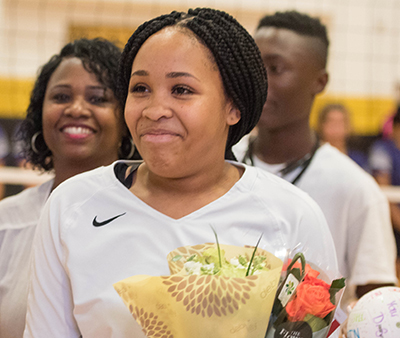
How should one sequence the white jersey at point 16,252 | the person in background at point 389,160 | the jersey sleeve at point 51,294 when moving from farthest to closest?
the person in background at point 389,160 → the white jersey at point 16,252 → the jersey sleeve at point 51,294

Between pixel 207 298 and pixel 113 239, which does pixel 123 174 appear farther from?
pixel 207 298

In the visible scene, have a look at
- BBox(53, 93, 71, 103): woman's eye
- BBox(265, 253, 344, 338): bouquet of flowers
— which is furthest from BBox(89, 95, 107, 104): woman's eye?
BBox(265, 253, 344, 338): bouquet of flowers

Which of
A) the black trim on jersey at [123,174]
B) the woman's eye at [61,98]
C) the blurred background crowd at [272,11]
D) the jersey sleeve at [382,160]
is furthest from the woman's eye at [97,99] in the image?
the blurred background crowd at [272,11]

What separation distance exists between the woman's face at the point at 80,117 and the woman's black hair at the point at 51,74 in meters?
0.05

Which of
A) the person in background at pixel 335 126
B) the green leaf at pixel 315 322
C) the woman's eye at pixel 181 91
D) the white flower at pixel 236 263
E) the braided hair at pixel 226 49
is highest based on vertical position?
the braided hair at pixel 226 49

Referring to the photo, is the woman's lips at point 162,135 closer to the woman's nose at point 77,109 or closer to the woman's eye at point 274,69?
the woman's nose at point 77,109

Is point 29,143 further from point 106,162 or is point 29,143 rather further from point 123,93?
point 123,93

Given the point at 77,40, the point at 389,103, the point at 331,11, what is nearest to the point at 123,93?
the point at 77,40

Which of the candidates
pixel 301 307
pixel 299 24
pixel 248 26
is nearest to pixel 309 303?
pixel 301 307

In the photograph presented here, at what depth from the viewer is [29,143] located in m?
2.33

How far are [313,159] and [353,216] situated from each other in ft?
1.17

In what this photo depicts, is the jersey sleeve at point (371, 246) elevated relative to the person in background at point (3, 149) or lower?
elevated

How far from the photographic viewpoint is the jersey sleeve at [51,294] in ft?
4.54

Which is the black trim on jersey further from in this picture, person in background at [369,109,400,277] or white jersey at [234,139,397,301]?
person in background at [369,109,400,277]
